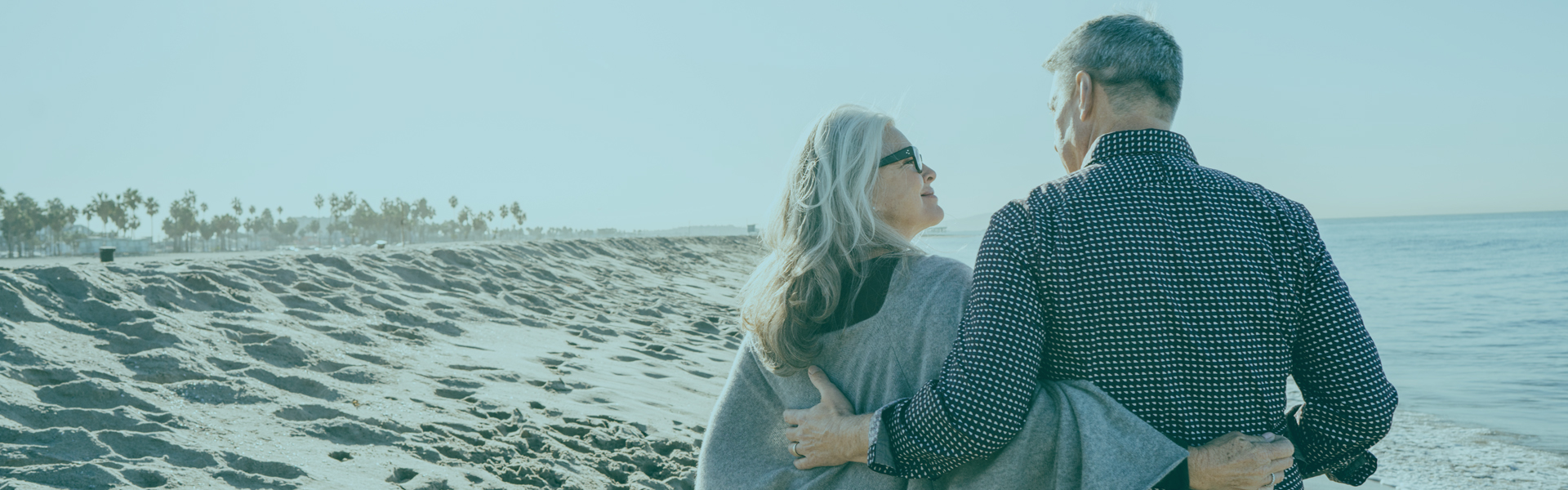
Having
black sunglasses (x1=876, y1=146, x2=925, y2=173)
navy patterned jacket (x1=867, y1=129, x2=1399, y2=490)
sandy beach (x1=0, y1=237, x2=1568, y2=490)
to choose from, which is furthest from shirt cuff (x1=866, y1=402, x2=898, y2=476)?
sandy beach (x1=0, y1=237, x2=1568, y2=490)

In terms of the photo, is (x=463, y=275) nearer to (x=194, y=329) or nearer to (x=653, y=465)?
(x=194, y=329)

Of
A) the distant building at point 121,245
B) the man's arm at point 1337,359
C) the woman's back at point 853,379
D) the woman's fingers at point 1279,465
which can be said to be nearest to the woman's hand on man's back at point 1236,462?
the woman's fingers at point 1279,465

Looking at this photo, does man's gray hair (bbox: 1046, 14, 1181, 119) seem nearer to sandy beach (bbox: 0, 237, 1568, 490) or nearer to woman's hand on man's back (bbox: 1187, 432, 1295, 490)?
woman's hand on man's back (bbox: 1187, 432, 1295, 490)

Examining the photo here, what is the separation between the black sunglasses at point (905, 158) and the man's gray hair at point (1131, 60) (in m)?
0.44

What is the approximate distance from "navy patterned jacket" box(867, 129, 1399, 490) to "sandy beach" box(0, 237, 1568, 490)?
2.50 m

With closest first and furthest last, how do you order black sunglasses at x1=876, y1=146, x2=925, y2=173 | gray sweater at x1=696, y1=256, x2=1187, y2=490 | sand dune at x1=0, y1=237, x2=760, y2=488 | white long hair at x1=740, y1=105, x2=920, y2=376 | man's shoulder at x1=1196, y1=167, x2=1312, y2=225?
1. gray sweater at x1=696, y1=256, x2=1187, y2=490
2. man's shoulder at x1=1196, y1=167, x2=1312, y2=225
3. white long hair at x1=740, y1=105, x2=920, y2=376
4. black sunglasses at x1=876, y1=146, x2=925, y2=173
5. sand dune at x1=0, y1=237, x2=760, y2=488

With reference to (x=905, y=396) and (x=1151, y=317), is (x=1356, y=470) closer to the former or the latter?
(x=1151, y=317)

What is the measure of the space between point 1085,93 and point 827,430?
0.83 meters

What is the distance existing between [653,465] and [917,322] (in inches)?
101

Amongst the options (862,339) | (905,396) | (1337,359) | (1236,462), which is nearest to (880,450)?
(905,396)

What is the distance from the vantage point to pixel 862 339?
1.79m

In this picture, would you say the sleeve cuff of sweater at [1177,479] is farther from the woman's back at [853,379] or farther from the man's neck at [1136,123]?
the man's neck at [1136,123]

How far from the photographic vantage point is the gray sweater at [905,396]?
144cm

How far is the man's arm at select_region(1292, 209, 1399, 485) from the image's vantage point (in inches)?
60.6
